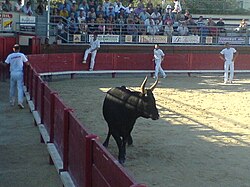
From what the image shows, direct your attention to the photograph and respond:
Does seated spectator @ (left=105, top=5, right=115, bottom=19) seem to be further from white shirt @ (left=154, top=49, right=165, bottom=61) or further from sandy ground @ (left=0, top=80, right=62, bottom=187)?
sandy ground @ (left=0, top=80, right=62, bottom=187)

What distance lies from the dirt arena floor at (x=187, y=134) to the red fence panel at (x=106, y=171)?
252 cm

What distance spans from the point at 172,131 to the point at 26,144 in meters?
3.06

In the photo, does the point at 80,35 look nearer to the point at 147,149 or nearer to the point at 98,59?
the point at 98,59

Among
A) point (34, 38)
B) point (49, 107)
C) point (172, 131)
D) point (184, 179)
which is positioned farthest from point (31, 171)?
point (34, 38)

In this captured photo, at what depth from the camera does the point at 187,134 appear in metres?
10.5

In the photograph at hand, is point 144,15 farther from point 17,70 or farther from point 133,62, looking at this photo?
point 17,70

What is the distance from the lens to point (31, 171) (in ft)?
24.8

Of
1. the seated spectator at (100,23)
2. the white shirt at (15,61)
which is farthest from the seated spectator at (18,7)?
the white shirt at (15,61)

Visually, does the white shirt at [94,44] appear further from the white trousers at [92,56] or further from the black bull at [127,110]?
the black bull at [127,110]

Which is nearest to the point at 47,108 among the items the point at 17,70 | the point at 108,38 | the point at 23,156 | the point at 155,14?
the point at 23,156

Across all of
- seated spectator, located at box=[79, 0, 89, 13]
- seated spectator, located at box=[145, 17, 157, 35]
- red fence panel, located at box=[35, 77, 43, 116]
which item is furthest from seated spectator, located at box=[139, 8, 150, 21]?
red fence panel, located at box=[35, 77, 43, 116]

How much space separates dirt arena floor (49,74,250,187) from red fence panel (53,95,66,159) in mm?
1111

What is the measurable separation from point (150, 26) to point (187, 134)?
632 inches

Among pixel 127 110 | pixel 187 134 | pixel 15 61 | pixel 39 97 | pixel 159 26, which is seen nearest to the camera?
pixel 127 110
